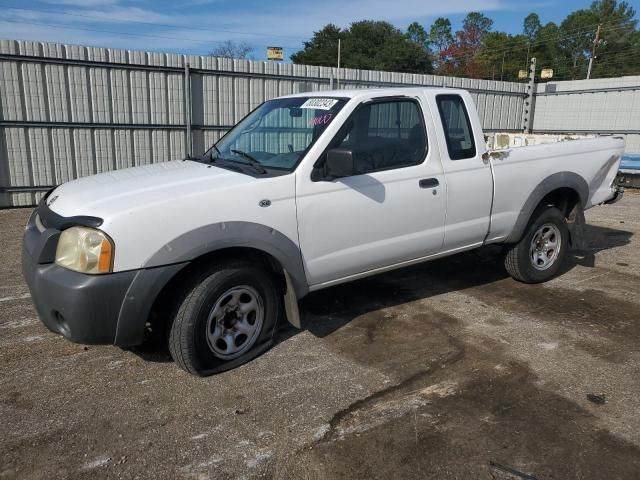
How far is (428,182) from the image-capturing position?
14.3 ft

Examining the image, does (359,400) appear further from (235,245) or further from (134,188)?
(134,188)

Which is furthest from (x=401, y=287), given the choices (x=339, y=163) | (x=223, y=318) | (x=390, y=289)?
(x=223, y=318)

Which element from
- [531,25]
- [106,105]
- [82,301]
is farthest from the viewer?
[531,25]

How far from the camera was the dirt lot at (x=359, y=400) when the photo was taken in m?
2.73

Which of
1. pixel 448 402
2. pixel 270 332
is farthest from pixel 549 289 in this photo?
pixel 270 332

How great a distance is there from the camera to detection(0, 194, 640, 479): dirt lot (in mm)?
2732

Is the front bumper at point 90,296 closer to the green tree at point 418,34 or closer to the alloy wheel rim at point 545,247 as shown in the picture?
the alloy wheel rim at point 545,247

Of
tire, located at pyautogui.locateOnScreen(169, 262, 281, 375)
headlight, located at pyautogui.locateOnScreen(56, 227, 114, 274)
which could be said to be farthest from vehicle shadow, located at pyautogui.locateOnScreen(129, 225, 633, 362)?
headlight, located at pyautogui.locateOnScreen(56, 227, 114, 274)

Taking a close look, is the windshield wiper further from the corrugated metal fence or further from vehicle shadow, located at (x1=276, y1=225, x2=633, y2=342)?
the corrugated metal fence

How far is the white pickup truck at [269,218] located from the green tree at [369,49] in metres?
54.4

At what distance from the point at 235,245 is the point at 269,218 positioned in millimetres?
318

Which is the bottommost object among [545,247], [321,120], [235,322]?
[235,322]

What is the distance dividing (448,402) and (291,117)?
8.12 feet

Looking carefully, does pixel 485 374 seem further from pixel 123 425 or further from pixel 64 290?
pixel 64 290
